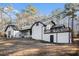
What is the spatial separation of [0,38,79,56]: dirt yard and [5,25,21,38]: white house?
0.07 m

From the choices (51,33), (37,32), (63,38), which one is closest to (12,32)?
(37,32)

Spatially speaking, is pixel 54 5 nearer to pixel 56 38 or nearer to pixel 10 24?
pixel 56 38

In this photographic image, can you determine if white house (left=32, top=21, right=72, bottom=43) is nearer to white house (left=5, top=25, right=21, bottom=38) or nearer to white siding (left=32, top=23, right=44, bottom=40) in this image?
white siding (left=32, top=23, right=44, bottom=40)

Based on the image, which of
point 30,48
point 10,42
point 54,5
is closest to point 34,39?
point 30,48

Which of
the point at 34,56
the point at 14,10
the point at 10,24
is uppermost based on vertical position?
the point at 14,10

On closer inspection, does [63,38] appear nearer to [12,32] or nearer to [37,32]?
[37,32]

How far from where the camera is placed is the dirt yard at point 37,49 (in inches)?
89.0

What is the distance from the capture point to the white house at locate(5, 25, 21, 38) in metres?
2.30

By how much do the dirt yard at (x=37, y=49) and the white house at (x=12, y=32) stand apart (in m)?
0.07

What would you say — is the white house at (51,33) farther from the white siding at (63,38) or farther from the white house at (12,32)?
the white house at (12,32)

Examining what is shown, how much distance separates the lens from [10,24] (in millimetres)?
2309

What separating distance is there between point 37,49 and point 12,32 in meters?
0.31

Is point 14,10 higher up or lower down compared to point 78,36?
higher up

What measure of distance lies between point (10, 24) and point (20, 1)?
25cm
